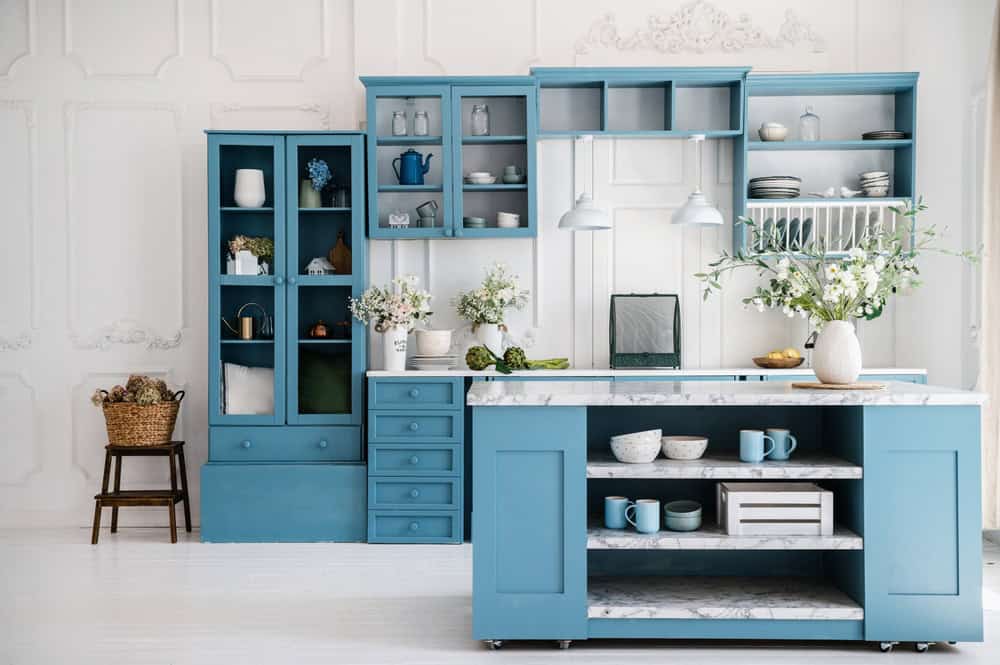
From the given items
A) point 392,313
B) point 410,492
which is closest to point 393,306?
point 392,313

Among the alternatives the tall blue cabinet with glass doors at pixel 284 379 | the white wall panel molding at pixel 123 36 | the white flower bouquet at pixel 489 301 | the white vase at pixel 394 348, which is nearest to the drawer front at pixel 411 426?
the tall blue cabinet with glass doors at pixel 284 379

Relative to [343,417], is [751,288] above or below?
above

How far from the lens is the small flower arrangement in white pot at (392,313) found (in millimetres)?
5180

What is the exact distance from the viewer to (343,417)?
205 inches

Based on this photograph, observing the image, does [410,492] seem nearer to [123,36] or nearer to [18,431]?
[18,431]

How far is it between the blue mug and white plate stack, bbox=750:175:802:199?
2.63 m

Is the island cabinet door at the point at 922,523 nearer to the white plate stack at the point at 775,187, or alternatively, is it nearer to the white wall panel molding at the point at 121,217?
the white plate stack at the point at 775,187

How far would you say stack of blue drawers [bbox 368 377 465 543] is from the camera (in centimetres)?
502

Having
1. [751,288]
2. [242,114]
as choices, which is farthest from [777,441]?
[242,114]

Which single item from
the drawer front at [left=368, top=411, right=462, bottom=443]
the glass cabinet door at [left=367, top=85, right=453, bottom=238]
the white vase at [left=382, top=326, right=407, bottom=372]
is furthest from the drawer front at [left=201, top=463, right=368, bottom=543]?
the glass cabinet door at [left=367, top=85, right=453, bottom=238]

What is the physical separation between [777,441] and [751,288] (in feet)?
7.79

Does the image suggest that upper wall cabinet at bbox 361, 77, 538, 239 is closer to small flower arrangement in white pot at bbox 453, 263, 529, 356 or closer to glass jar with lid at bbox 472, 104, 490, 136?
glass jar with lid at bbox 472, 104, 490, 136

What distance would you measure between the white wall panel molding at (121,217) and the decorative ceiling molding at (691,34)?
8.76 feet

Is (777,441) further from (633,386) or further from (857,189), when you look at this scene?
(857,189)
